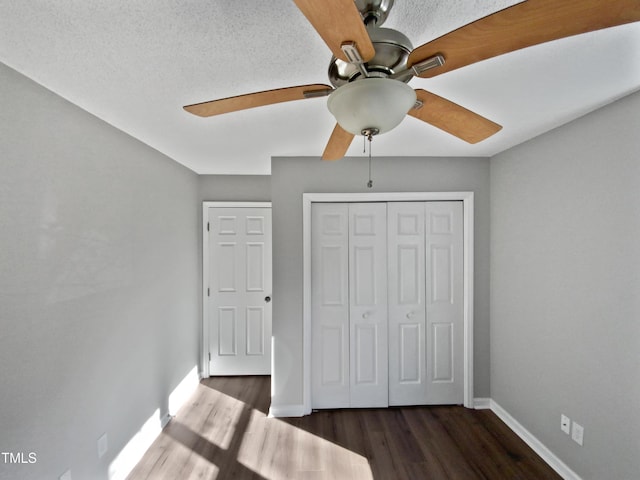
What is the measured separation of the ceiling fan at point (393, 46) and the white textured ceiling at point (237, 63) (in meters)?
0.29

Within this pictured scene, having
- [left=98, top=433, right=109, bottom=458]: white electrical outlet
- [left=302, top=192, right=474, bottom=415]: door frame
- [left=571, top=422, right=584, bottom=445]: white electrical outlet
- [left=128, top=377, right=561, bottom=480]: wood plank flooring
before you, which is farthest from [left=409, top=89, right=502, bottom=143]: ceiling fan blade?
[left=98, top=433, right=109, bottom=458]: white electrical outlet

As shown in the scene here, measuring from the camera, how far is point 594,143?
184cm

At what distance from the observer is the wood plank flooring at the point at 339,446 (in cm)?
212

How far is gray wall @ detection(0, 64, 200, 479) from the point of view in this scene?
135cm

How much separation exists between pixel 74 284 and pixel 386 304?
2.39 m

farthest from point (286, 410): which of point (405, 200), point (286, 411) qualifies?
point (405, 200)

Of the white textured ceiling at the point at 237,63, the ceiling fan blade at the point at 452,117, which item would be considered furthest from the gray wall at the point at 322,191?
the ceiling fan blade at the point at 452,117

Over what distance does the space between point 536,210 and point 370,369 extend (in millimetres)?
1976

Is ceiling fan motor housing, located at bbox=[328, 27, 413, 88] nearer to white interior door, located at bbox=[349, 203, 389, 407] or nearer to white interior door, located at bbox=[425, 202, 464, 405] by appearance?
white interior door, located at bbox=[349, 203, 389, 407]

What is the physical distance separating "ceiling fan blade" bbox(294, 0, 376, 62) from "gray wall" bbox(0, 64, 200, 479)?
4.92 ft

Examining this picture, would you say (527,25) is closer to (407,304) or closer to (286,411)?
(407,304)

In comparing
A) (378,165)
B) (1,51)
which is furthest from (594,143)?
(1,51)

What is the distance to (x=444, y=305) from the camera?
9.70 ft

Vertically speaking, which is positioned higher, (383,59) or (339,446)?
(383,59)
